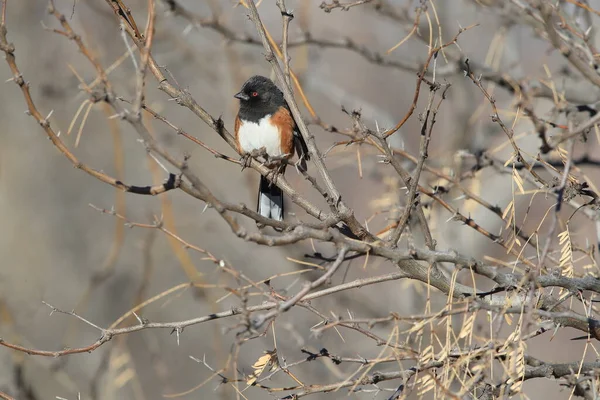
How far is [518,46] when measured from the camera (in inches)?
200

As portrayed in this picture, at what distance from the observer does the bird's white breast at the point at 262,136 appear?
3.75m

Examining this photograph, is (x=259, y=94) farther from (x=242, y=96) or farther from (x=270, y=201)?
(x=270, y=201)

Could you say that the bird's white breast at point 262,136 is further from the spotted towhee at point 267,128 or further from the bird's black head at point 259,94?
the bird's black head at point 259,94

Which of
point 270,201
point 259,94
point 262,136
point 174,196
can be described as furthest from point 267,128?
point 174,196

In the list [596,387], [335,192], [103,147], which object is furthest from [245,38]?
[103,147]

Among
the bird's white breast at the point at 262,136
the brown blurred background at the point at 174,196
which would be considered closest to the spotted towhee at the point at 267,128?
the bird's white breast at the point at 262,136

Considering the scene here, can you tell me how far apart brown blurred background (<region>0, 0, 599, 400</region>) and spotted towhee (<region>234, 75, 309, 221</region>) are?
12.3 inches

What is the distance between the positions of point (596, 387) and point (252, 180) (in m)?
3.38

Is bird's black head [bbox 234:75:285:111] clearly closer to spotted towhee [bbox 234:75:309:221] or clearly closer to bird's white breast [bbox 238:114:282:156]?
spotted towhee [bbox 234:75:309:221]

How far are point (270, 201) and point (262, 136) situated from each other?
0.39 meters

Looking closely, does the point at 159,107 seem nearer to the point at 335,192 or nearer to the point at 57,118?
the point at 335,192

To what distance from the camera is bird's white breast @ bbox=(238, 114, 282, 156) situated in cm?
375

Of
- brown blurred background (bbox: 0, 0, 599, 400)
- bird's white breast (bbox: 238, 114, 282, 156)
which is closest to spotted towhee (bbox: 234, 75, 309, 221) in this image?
bird's white breast (bbox: 238, 114, 282, 156)

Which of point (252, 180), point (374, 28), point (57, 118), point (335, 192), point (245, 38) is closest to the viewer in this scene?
point (335, 192)
